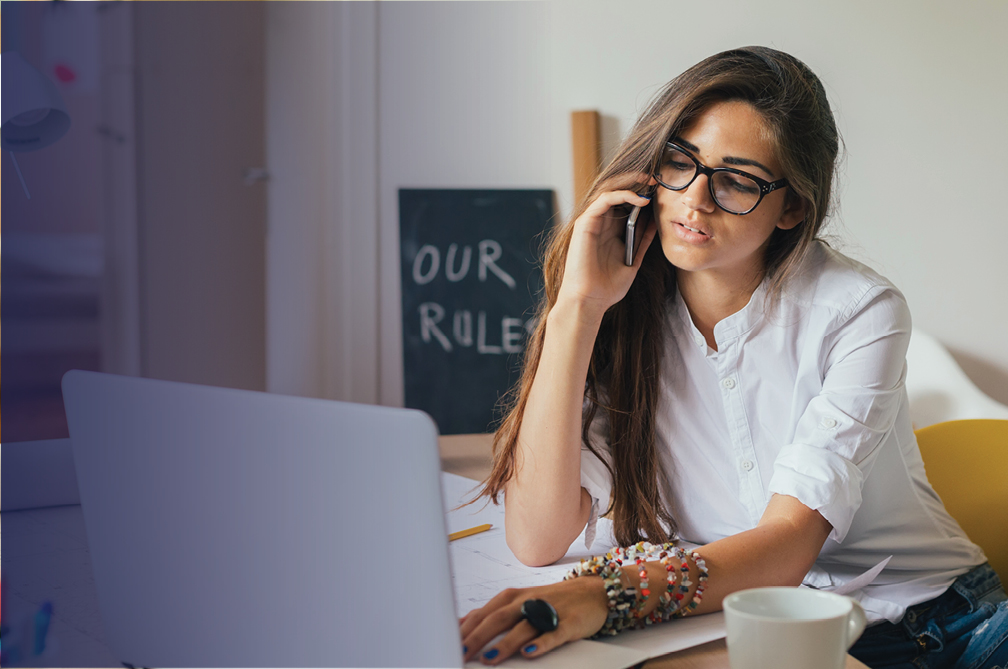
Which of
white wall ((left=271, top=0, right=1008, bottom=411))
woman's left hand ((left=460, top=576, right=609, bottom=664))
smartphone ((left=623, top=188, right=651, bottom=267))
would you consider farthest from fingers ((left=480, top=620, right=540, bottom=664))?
white wall ((left=271, top=0, right=1008, bottom=411))

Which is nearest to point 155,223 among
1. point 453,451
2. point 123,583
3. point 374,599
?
point 453,451

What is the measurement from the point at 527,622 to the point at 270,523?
0.76 feet

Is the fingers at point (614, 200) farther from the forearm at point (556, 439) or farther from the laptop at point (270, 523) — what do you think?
the laptop at point (270, 523)

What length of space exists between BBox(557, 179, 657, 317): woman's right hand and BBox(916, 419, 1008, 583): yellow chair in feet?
2.00

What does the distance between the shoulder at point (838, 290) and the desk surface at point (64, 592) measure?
0.46 meters

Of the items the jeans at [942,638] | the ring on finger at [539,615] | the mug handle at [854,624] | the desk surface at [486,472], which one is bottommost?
the jeans at [942,638]

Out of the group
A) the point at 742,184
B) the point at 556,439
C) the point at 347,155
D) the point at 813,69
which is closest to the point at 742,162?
the point at 742,184

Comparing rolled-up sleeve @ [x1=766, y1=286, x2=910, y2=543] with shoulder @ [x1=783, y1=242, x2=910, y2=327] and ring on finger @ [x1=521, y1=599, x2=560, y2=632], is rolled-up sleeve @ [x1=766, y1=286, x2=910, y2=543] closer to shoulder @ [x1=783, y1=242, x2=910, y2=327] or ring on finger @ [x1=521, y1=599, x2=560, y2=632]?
shoulder @ [x1=783, y1=242, x2=910, y2=327]

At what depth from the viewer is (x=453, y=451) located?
1.41 m

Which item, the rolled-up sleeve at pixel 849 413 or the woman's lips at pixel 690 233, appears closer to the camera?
the rolled-up sleeve at pixel 849 413

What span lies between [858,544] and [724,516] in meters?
0.16

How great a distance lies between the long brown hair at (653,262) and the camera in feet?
3.23

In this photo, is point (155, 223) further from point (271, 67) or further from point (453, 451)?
point (453, 451)

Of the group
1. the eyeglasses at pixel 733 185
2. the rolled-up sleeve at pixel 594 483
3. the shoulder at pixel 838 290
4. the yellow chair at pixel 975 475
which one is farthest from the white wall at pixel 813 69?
the rolled-up sleeve at pixel 594 483
